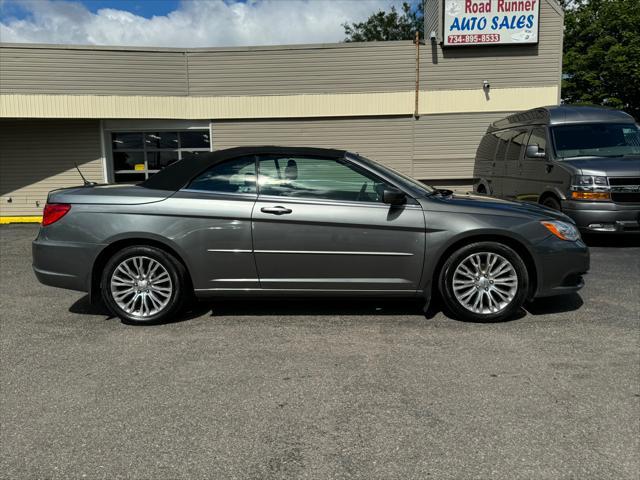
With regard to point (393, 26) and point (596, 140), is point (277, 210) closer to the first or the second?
point (596, 140)

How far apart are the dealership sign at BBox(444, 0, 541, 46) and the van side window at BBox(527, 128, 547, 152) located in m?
5.88

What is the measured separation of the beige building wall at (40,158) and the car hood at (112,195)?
10.6 meters

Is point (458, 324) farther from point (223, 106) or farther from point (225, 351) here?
point (223, 106)

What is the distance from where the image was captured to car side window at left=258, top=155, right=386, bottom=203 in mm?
4676

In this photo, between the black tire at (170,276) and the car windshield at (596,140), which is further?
the car windshield at (596,140)

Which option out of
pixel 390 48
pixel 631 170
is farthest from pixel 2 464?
pixel 390 48

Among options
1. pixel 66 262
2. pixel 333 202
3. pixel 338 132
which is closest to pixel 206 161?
pixel 333 202

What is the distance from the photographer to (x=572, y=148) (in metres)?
8.47

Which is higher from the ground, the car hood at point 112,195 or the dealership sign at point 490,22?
the dealership sign at point 490,22

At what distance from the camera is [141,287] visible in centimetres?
473

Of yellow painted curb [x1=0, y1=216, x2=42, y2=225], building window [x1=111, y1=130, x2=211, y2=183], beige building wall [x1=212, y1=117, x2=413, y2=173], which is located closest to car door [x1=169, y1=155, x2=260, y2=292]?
beige building wall [x1=212, y1=117, x2=413, y2=173]

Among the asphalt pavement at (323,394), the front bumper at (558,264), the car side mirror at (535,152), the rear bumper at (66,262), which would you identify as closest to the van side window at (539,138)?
the car side mirror at (535,152)

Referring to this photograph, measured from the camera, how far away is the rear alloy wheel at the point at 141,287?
4699 millimetres

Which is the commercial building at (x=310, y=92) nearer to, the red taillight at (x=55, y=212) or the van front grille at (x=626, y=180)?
the van front grille at (x=626, y=180)
